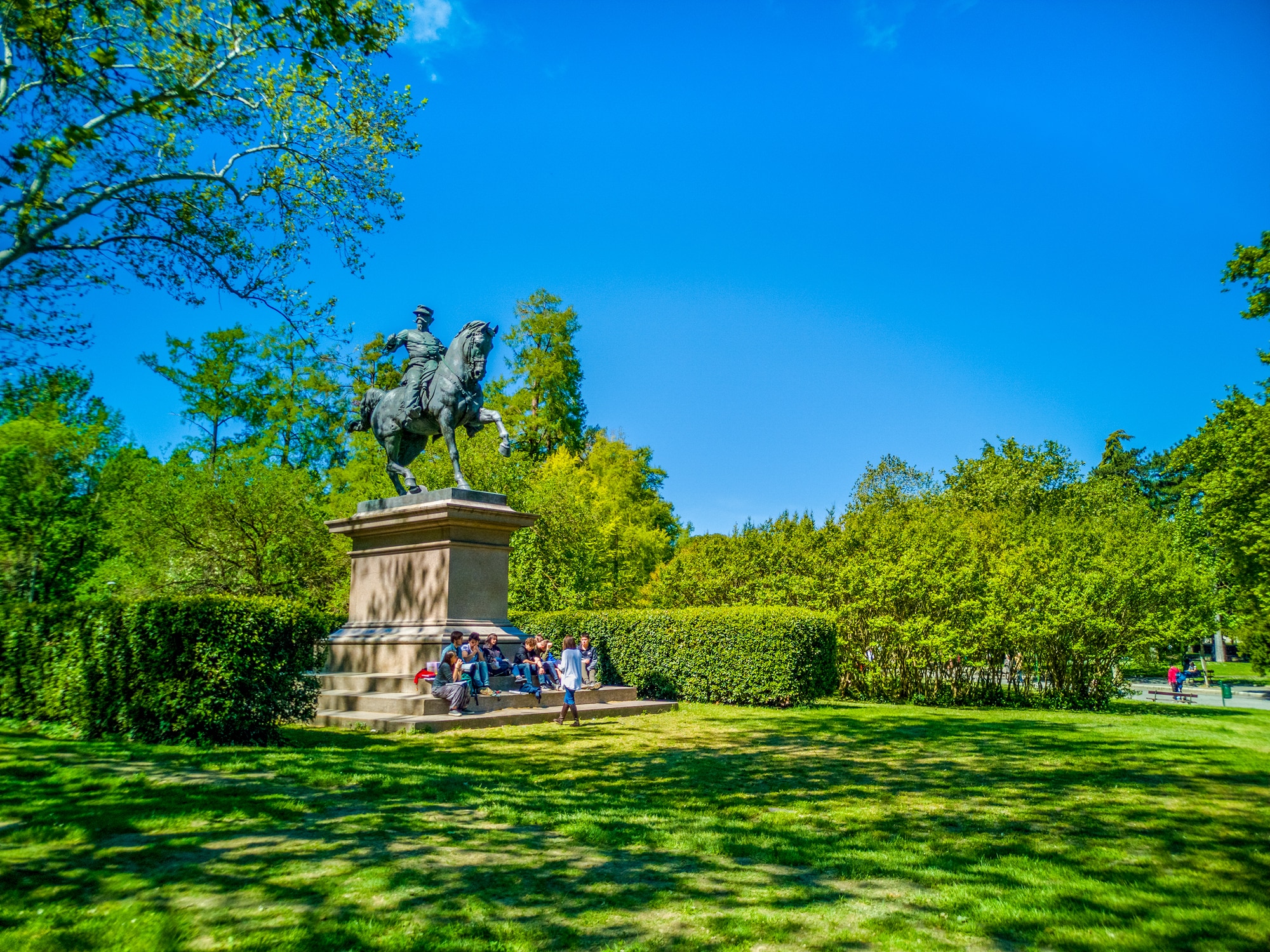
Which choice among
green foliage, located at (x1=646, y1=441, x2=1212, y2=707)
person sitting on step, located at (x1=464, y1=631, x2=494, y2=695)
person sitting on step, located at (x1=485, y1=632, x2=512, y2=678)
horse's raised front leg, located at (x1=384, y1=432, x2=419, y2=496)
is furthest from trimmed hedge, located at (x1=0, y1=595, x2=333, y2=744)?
green foliage, located at (x1=646, y1=441, x2=1212, y2=707)

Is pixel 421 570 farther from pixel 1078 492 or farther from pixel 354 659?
pixel 1078 492

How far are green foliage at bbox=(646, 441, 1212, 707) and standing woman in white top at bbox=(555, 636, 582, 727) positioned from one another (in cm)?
1157

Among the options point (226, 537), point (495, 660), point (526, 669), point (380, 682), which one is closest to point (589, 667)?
point (526, 669)

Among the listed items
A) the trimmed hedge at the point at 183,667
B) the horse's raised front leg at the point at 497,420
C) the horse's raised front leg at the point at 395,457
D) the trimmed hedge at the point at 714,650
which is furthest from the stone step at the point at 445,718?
the horse's raised front leg at the point at 497,420

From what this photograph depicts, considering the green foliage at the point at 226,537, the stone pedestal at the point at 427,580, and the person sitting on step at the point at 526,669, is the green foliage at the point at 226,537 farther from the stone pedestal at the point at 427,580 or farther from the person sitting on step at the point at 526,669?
the person sitting on step at the point at 526,669

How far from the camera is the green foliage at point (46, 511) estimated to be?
26406 millimetres

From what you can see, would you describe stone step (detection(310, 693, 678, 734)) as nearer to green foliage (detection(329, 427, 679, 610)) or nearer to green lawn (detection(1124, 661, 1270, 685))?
green foliage (detection(329, 427, 679, 610))

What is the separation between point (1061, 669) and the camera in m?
22.4

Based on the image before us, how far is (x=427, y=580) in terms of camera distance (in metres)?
15.1

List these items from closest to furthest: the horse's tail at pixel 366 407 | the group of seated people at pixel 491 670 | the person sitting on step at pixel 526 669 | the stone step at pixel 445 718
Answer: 1. the stone step at pixel 445 718
2. the group of seated people at pixel 491 670
3. the person sitting on step at pixel 526 669
4. the horse's tail at pixel 366 407

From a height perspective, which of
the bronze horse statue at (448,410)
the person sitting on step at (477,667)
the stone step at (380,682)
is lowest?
the stone step at (380,682)

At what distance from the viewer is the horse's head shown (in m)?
15.9

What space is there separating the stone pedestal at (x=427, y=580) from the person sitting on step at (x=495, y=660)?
39 cm

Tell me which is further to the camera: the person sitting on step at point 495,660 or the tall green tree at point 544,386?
the tall green tree at point 544,386
